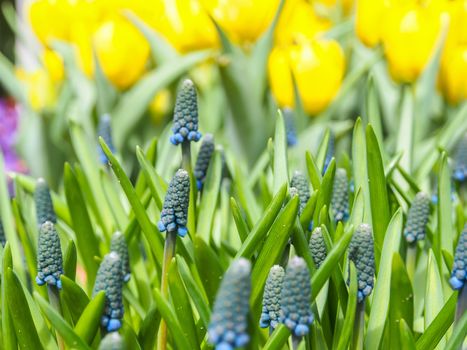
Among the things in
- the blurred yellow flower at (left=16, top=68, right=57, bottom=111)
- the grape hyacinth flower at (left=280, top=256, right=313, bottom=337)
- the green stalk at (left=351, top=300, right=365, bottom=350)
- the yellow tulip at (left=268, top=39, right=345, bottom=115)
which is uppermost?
the blurred yellow flower at (left=16, top=68, right=57, bottom=111)

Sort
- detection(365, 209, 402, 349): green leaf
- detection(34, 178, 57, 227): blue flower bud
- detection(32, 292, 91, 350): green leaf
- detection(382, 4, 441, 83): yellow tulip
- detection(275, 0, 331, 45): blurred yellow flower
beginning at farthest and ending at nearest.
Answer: detection(275, 0, 331, 45): blurred yellow flower
detection(382, 4, 441, 83): yellow tulip
detection(34, 178, 57, 227): blue flower bud
detection(365, 209, 402, 349): green leaf
detection(32, 292, 91, 350): green leaf

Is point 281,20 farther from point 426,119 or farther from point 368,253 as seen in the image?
point 368,253

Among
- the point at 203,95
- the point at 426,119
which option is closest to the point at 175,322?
the point at 426,119

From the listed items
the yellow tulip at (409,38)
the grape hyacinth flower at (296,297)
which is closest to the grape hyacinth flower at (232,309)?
the grape hyacinth flower at (296,297)

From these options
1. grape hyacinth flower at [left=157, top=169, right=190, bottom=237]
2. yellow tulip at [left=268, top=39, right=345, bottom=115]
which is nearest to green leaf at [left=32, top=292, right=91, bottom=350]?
grape hyacinth flower at [left=157, top=169, right=190, bottom=237]

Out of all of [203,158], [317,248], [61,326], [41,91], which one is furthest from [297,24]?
[61,326]

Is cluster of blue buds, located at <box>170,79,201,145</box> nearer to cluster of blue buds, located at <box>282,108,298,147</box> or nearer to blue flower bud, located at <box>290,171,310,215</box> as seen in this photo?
blue flower bud, located at <box>290,171,310,215</box>
